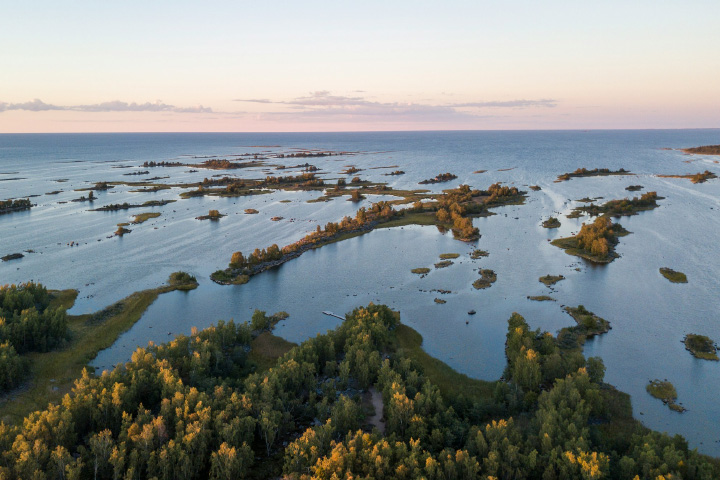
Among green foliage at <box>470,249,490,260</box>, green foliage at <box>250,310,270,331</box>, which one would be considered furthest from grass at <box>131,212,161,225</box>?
green foliage at <box>470,249,490,260</box>

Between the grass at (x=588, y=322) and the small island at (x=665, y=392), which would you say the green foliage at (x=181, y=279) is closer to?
the grass at (x=588, y=322)

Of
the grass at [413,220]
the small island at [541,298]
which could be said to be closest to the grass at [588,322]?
the small island at [541,298]

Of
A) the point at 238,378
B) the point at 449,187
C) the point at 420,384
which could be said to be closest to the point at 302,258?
the point at 238,378

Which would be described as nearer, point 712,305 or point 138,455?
point 138,455

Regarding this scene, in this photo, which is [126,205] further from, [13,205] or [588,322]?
[588,322]

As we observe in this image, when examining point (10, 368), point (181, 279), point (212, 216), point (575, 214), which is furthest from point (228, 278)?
point (575, 214)

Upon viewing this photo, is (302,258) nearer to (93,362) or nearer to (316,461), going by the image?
(93,362)
